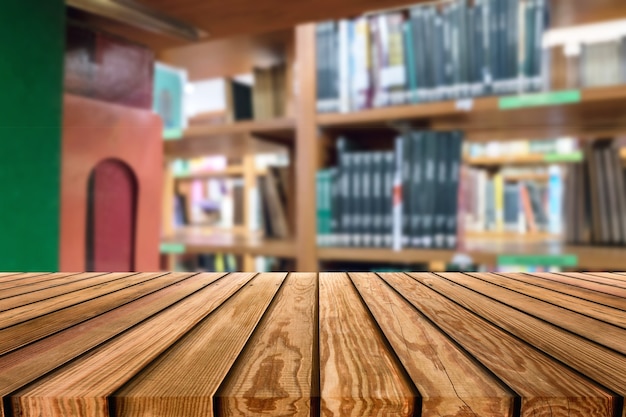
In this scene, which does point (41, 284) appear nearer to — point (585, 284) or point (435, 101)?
point (585, 284)

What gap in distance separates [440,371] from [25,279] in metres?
0.67

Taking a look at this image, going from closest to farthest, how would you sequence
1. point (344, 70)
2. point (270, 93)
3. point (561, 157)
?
1. point (344, 70)
2. point (270, 93)
3. point (561, 157)

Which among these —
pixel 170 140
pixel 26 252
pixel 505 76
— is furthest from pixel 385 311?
pixel 170 140

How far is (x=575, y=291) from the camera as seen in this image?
2.09ft

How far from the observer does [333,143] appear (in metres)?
1.81

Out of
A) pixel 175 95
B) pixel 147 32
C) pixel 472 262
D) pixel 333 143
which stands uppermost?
pixel 175 95

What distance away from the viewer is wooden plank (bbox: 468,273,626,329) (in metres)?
0.48

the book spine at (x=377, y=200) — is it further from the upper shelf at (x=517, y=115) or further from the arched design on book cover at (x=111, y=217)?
the arched design on book cover at (x=111, y=217)

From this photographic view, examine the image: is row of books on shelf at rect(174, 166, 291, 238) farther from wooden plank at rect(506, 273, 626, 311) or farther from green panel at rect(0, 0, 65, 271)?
wooden plank at rect(506, 273, 626, 311)

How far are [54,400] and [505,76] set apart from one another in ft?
4.82

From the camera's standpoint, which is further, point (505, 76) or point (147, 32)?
point (505, 76)

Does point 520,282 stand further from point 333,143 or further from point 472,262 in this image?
point 333,143

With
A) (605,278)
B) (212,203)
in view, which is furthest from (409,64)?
(212,203)

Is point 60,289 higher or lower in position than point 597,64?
lower
